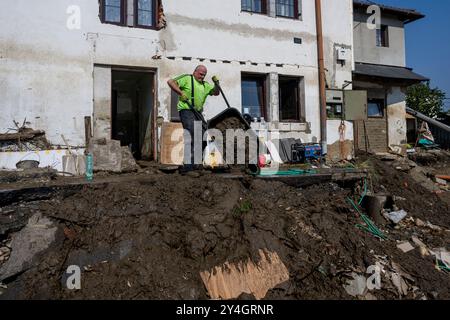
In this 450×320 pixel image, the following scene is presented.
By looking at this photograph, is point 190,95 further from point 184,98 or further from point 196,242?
point 196,242

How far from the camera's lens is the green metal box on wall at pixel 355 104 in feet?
34.0

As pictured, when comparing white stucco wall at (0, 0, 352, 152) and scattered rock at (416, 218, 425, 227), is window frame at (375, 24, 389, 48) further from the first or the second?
scattered rock at (416, 218, 425, 227)

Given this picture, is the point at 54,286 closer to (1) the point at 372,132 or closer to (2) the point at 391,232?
(2) the point at 391,232

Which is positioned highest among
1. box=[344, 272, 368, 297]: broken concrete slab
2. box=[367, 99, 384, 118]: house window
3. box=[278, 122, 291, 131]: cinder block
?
box=[367, 99, 384, 118]: house window

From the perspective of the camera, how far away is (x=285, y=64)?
9.62 metres

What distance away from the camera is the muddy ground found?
4043mm

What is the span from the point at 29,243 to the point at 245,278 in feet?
8.64

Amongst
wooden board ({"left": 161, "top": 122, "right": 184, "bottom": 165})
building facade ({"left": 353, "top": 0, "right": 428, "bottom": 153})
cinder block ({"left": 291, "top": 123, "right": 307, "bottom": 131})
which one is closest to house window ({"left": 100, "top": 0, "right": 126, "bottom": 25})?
wooden board ({"left": 161, "top": 122, "right": 184, "bottom": 165})

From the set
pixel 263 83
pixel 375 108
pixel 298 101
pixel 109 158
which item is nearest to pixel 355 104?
pixel 298 101

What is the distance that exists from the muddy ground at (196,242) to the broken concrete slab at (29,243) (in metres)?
0.08

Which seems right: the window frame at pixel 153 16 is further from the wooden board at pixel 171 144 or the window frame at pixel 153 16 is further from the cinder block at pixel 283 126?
the cinder block at pixel 283 126

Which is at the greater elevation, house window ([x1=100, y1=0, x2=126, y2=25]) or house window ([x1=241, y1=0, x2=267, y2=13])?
house window ([x1=241, y1=0, x2=267, y2=13])

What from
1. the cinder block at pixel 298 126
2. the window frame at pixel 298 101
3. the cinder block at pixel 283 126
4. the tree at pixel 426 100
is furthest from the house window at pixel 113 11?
the tree at pixel 426 100

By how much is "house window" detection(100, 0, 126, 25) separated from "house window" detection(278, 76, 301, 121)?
4.38 meters
